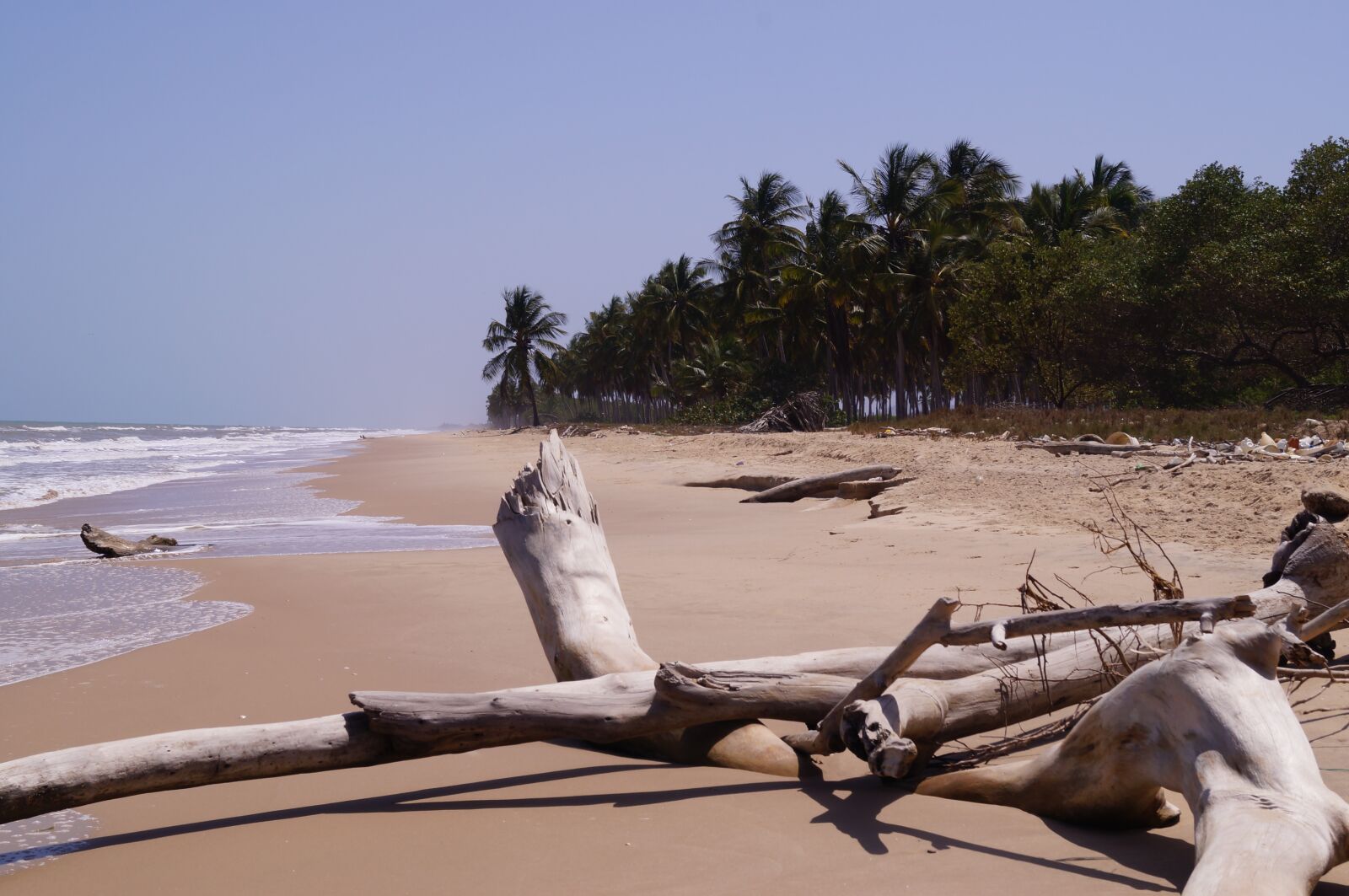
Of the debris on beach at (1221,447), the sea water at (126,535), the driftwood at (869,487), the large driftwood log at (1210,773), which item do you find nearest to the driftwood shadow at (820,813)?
the large driftwood log at (1210,773)

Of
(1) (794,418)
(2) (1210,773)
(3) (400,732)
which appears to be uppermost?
(1) (794,418)

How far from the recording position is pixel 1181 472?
9.98 meters

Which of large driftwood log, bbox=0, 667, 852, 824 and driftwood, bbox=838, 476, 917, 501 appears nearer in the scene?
large driftwood log, bbox=0, 667, 852, 824

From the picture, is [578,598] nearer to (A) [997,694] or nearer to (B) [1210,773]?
(A) [997,694]

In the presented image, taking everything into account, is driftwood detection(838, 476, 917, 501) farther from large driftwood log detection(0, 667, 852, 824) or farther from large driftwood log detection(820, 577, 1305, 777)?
large driftwood log detection(0, 667, 852, 824)

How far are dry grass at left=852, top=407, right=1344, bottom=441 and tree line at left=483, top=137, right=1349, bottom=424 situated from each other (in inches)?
258

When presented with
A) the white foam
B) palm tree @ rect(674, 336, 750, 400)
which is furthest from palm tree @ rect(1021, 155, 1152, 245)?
the white foam

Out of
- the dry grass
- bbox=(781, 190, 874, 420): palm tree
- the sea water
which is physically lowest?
the sea water

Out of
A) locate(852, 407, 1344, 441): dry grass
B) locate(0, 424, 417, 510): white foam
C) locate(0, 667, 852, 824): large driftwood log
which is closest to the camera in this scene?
locate(0, 667, 852, 824): large driftwood log

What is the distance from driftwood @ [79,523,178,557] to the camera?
9.31m

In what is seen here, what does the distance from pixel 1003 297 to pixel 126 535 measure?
26.1 meters

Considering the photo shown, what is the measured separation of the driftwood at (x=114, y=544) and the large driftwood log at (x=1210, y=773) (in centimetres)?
894

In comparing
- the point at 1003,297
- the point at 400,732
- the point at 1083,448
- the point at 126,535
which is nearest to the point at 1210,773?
the point at 400,732

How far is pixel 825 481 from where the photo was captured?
43.6 ft
